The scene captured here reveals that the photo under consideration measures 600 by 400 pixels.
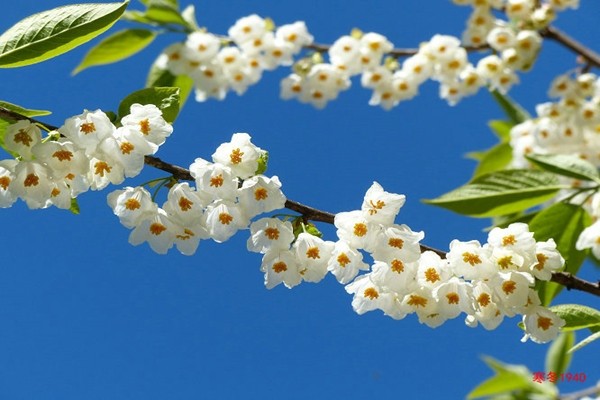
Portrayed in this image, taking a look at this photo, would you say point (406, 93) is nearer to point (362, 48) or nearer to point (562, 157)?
point (362, 48)

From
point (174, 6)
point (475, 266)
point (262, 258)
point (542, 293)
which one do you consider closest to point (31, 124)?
point (262, 258)

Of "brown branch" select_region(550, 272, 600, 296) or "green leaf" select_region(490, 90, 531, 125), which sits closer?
"brown branch" select_region(550, 272, 600, 296)

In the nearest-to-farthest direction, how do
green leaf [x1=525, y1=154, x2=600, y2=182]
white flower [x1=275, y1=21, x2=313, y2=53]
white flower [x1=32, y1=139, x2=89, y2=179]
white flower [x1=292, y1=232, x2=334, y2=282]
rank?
white flower [x1=32, y1=139, x2=89, y2=179] < white flower [x1=292, y1=232, x2=334, y2=282] < green leaf [x1=525, y1=154, x2=600, y2=182] < white flower [x1=275, y1=21, x2=313, y2=53]

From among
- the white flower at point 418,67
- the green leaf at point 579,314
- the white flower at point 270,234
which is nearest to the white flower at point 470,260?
the green leaf at point 579,314

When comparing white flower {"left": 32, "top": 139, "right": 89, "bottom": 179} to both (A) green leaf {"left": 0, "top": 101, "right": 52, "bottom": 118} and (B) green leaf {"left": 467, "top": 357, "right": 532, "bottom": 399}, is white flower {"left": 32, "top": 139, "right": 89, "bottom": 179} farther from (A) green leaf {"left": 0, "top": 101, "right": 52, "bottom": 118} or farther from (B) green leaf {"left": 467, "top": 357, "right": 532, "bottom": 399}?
(B) green leaf {"left": 467, "top": 357, "right": 532, "bottom": 399}

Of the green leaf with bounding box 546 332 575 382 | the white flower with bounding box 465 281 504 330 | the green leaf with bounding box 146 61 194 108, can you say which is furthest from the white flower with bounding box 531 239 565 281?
the green leaf with bounding box 146 61 194 108

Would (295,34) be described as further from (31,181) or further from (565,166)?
(31,181)

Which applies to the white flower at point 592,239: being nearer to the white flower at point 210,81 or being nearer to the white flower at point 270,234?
the white flower at point 270,234
